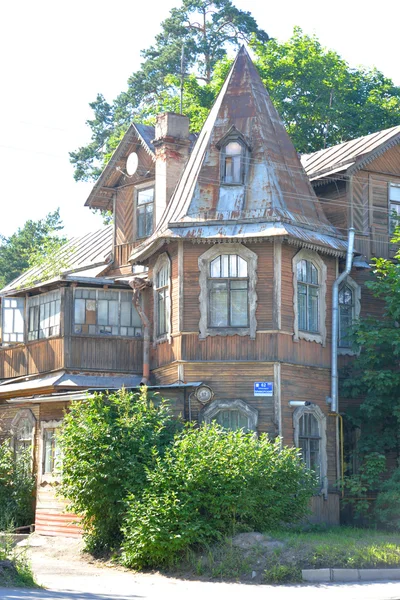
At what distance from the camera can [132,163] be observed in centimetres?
3077

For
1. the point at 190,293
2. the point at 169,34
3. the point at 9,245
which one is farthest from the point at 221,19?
the point at 190,293

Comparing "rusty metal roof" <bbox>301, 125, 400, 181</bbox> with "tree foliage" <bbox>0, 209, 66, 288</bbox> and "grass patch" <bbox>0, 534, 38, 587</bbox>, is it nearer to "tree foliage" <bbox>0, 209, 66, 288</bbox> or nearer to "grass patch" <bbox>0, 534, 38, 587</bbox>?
"grass patch" <bbox>0, 534, 38, 587</bbox>

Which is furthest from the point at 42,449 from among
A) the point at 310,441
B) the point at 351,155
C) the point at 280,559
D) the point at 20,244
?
the point at 20,244

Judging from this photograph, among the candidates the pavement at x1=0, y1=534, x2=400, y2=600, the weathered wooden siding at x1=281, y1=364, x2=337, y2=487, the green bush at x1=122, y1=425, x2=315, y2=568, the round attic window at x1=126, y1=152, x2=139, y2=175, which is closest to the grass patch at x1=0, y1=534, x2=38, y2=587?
the pavement at x1=0, y1=534, x2=400, y2=600

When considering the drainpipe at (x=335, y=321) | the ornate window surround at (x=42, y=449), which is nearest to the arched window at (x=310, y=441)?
the drainpipe at (x=335, y=321)

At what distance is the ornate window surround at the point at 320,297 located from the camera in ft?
80.4

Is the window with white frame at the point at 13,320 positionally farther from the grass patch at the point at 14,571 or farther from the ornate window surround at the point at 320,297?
the grass patch at the point at 14,571

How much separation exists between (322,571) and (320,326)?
867 centimetres

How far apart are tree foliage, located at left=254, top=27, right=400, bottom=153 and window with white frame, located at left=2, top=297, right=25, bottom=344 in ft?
47.1

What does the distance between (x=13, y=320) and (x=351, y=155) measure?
10.1 metres

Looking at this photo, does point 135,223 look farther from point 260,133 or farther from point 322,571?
point 322,571

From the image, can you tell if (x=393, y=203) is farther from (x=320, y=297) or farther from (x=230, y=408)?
(x=230, y=408)

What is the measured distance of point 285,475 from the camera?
20031 mm

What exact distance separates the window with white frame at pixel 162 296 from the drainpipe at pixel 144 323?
0.34 m
